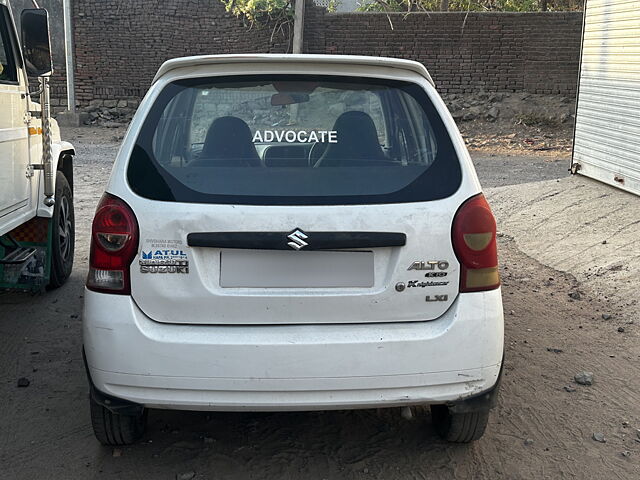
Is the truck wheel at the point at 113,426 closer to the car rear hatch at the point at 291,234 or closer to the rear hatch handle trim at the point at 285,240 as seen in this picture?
the car rear hatch at the point at 291,234

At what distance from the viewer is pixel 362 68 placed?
325 cm

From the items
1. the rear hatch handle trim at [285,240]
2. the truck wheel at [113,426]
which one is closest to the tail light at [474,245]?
the rear hatch handle trim at [285,240]

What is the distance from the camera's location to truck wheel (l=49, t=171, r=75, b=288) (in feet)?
20.0

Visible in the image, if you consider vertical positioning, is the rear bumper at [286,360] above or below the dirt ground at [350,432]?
above

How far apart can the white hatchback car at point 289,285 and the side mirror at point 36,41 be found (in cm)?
225

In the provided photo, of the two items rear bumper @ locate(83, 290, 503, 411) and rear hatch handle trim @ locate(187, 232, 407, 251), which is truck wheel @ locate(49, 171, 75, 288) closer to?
rear bumper @ locate(83, 290, 503, 411)

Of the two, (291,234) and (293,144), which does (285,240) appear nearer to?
(291,234)

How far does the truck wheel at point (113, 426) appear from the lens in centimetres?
336

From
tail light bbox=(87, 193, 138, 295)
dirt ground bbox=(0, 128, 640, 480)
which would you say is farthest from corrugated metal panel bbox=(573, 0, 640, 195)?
tail light bbox=(87, 193, 138, 295)

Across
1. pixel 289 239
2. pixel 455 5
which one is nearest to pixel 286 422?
pixel 289 239

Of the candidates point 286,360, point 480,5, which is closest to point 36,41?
point 286,360

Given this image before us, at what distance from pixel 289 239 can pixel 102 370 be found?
89cm

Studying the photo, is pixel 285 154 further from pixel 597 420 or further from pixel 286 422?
pixel 597 420

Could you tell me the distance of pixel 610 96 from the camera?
968cm
